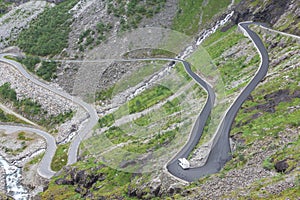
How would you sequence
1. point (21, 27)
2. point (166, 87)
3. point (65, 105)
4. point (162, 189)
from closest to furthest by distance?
point (162, 189) < point (166, 87) < point (65, 105) < point (21, 27)

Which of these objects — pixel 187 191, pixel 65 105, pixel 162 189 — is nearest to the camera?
pixel 187 191

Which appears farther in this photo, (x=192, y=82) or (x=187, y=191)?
(x=192, y=82)

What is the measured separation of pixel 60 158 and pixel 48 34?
57.9 meters

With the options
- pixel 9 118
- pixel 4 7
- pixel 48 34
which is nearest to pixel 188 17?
pixel 48 34

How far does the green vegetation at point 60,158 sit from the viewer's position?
263 feet

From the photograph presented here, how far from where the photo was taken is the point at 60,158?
82.9 meters

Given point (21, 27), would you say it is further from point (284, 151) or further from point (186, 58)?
point (284, 151)

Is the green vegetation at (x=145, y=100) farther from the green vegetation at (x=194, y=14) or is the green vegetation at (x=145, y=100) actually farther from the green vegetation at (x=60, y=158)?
the green vegetation at (x=194, y=14)

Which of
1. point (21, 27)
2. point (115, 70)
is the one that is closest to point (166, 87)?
point (115, 70)

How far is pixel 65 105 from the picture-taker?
103000mm

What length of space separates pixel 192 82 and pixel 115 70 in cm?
3018

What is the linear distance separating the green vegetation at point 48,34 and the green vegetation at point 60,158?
138 feet

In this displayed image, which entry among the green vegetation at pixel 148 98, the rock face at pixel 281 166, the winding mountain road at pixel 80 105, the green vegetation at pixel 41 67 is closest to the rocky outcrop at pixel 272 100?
the rock face at pixel 281 166

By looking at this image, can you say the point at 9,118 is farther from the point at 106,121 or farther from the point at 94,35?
the point at 94,35
